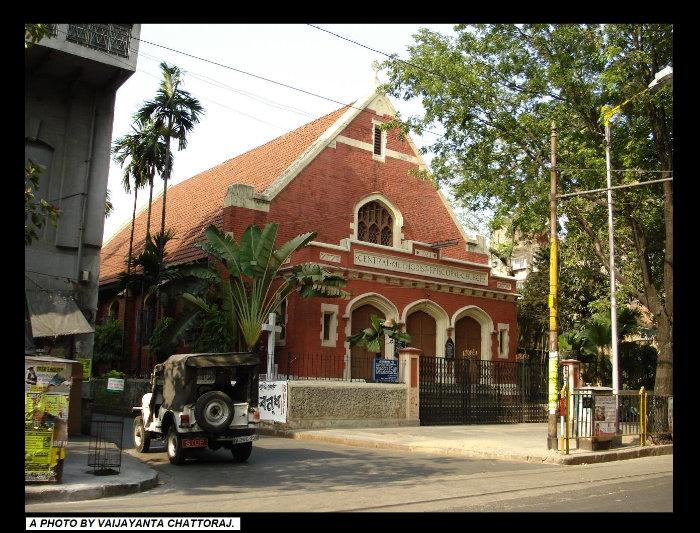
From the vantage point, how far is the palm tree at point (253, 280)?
72.9 ft

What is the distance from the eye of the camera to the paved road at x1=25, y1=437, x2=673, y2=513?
895 centimetres

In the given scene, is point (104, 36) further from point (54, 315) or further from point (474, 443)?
point (474, 443)

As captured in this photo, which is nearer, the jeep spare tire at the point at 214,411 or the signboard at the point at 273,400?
the jeep spare tire at the point at 214,411

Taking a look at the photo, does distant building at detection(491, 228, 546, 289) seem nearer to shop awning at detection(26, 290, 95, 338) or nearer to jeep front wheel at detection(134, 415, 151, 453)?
shop awning at detection(26, 290, 95, 338)

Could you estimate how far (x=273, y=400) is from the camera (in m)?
20.9

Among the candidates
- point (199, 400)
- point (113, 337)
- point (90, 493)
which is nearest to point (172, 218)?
point (113, 337)

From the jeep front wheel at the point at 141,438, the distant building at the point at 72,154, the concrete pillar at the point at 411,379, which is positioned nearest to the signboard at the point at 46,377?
the jeep front wheel at the point at 141,438

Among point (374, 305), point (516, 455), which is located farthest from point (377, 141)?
point (516, 455)

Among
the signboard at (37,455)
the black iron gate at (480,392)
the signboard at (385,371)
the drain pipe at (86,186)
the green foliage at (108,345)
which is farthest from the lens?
the green foliage at (108,345)

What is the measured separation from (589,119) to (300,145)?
14.5 meters

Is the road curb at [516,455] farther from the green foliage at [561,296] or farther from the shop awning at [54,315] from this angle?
the green foliage at [561,296]

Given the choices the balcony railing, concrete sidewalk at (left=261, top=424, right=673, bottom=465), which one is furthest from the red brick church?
the balcony railing

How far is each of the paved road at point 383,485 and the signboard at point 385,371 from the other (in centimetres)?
664
